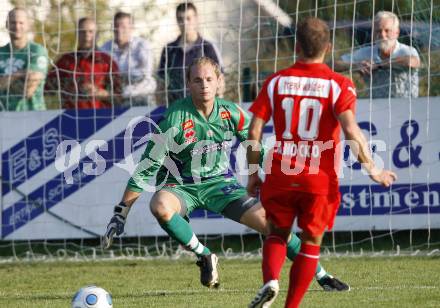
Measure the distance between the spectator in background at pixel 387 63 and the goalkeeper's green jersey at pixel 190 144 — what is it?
3.25 m

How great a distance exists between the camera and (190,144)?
800 cm

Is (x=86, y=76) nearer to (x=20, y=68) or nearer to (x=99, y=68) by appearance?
(x=99, y=68)

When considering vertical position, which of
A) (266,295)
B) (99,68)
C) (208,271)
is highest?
(99,68)

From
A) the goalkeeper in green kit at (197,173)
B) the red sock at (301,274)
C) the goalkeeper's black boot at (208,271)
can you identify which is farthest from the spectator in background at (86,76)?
the red sock at (301,274)

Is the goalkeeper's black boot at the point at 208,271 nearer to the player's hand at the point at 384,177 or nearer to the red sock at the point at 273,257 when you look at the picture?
the red sock at the point at 273,257

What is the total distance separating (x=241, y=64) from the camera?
1155 cm

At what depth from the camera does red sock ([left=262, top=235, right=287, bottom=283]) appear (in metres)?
6.01

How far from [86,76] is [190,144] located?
3.95 m

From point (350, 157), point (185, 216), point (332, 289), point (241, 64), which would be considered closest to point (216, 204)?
point (185, 216)

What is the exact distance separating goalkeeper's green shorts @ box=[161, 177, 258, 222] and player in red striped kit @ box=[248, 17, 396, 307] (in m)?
1.76

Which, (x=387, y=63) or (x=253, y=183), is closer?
(x=253, y=183)

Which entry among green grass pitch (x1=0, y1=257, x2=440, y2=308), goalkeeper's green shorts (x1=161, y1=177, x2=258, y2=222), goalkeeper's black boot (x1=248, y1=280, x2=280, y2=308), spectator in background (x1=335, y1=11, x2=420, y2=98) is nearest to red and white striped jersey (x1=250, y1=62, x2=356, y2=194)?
goalkeeper's black boot (x1=248, y1=280, x2=280, y2=308)

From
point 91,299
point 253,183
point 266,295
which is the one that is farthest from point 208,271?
point 266,295

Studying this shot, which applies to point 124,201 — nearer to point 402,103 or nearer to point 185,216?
point 185,216
